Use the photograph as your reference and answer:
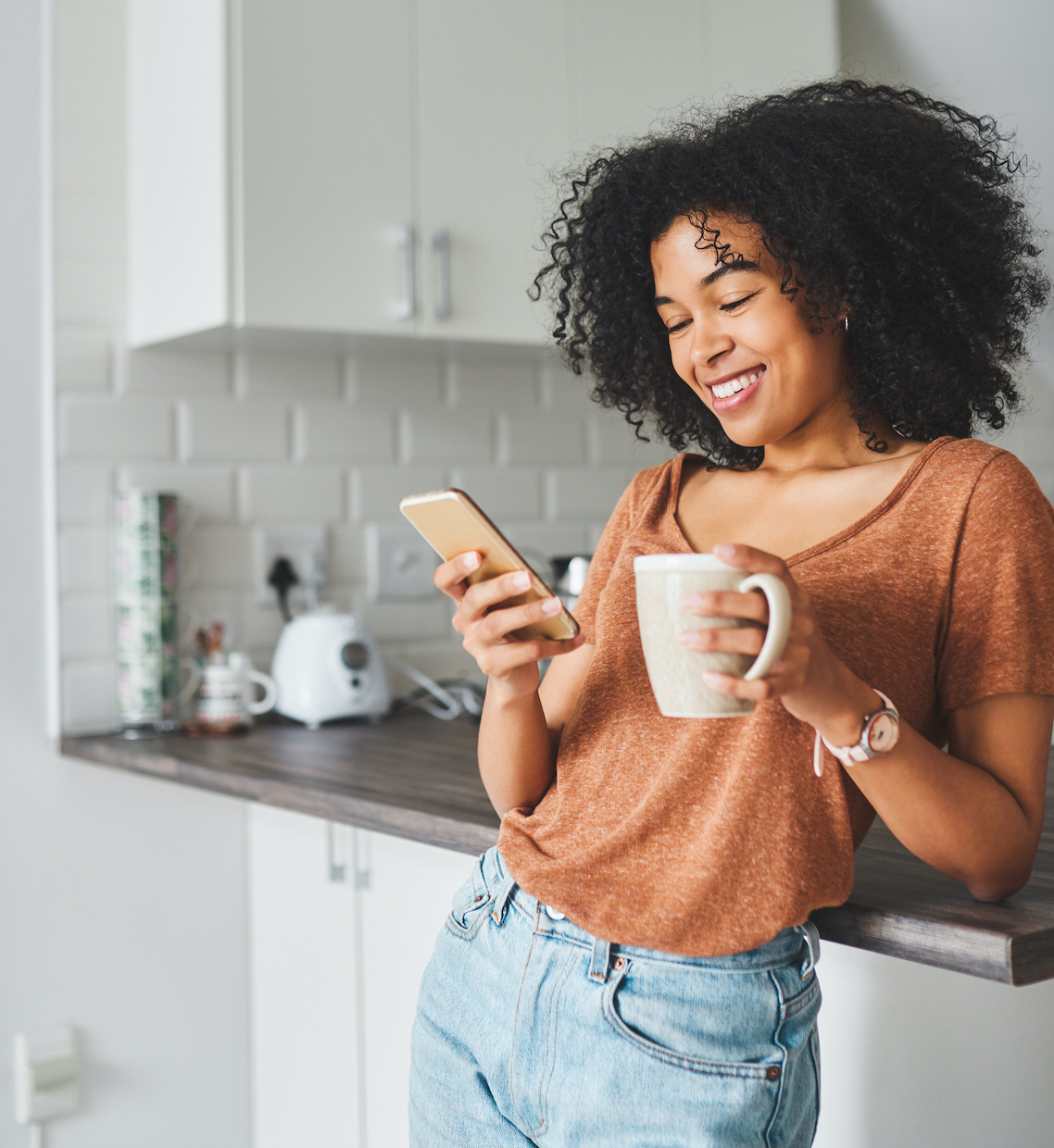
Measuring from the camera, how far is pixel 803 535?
3.01 ft

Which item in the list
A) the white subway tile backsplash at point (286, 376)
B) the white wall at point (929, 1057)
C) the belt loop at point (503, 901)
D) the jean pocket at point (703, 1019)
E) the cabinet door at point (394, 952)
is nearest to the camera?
the jean pocket at point (703, 1019)

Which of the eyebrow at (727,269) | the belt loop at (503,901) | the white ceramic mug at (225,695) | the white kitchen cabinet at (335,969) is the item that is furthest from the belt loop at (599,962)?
the white ceramic mug at (225,695)

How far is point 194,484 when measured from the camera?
204 centimetres

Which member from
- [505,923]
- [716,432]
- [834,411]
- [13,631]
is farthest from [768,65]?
[505,923]

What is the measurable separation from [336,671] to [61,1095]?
76 cm

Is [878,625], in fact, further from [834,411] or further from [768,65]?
[768,65]

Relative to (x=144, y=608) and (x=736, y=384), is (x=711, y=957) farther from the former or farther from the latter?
(x=144, y=608)

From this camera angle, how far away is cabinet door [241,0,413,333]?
1.76 m

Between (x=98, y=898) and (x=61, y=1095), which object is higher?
(x=98, y=898)

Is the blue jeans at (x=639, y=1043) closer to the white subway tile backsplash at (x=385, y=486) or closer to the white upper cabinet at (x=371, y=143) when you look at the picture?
the white upper cabinet at (x=371, y=143)

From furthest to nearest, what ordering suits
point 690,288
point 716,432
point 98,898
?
point 98,898 → point 716,432 → point 690,288

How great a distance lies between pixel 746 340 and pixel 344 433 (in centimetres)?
135

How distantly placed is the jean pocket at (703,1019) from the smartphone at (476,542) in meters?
0.24

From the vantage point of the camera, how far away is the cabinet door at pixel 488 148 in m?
1.91
